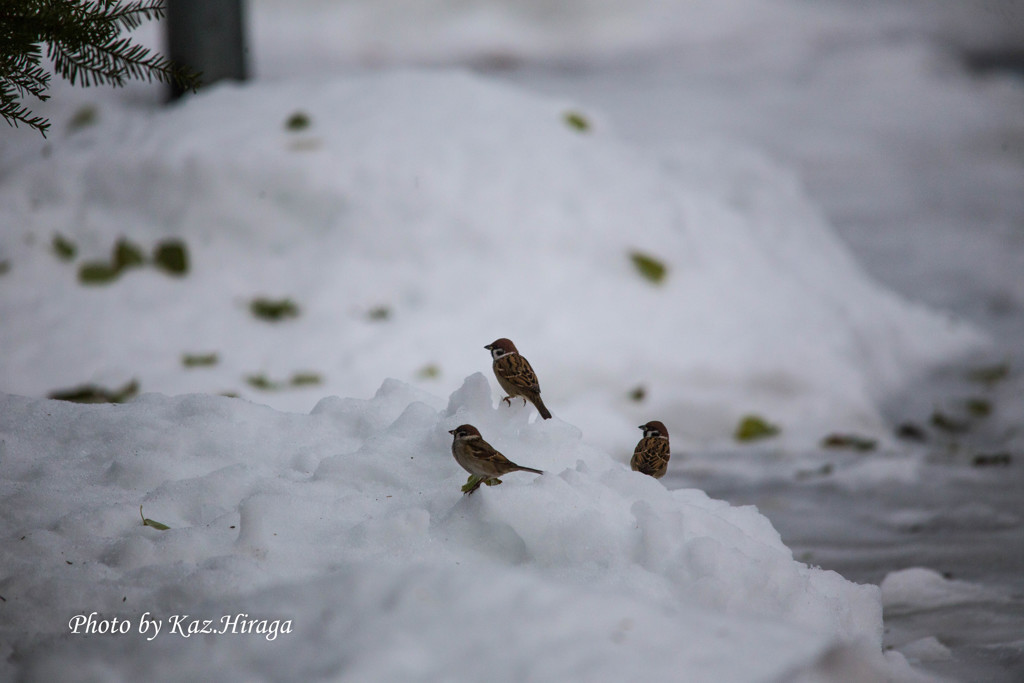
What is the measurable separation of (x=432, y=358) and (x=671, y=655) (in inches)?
138

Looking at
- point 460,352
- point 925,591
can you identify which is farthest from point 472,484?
point 460,352

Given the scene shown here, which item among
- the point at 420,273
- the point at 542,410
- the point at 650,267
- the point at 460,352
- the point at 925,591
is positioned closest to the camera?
the point at 542,410

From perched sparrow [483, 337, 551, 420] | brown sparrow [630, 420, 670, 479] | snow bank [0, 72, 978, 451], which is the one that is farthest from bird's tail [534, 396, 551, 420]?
snow bank [0, 72, 978, 451]

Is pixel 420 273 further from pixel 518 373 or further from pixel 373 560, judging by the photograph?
pixel 373 560

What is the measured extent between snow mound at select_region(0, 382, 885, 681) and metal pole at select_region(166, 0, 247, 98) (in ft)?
14.2

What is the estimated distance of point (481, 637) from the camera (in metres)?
1.56

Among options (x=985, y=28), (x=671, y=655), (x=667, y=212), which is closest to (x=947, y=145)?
(x=985, y=28)

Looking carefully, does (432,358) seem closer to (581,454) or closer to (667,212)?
(667,212)

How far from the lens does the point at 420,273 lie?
5336 millimetres

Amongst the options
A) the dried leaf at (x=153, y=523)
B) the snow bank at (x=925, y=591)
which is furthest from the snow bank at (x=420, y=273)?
the dried leaf at (x=153, y=523)

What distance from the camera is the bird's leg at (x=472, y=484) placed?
1998 millimetres

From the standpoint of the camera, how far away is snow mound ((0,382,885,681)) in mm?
1544

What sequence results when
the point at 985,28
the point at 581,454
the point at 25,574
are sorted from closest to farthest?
the point at 25,574 < the point at 581,454 < the point at 985,28

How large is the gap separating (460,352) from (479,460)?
2.94m
